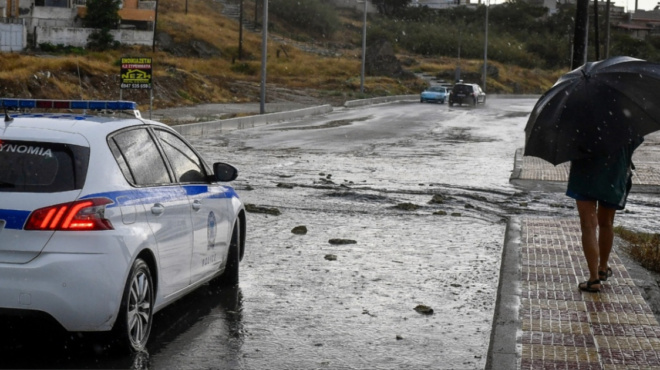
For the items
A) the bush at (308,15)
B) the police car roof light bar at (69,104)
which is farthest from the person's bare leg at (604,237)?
the bush at (308,15)

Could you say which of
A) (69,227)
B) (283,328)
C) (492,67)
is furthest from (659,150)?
(492,67)

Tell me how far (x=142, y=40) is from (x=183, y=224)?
230ft

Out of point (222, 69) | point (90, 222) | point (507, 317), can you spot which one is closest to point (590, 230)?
point (507, 317)

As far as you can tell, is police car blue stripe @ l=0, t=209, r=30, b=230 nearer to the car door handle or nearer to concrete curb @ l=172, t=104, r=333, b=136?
the car door handle

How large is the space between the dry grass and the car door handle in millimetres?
5090

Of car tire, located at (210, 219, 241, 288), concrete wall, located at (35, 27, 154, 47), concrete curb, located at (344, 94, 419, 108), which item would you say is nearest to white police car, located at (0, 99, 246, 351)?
car tire, located at (210, 219, 241, 288)

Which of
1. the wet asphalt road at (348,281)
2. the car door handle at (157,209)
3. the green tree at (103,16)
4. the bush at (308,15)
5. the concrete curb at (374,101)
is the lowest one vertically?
the wet asphalt road at (348,281)

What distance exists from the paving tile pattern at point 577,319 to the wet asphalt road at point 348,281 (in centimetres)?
37

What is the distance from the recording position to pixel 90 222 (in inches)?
247

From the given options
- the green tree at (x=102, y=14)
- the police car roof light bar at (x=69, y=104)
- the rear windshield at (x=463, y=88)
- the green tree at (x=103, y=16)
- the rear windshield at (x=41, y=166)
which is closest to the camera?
the rear windshield at (x=41, y=166)

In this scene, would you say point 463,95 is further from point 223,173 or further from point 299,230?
point 223,173

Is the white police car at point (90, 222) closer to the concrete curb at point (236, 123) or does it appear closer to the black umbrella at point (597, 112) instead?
the black umbrella at point (597, 112)

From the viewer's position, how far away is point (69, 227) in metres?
6.23

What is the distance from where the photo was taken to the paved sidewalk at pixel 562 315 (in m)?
6.70
